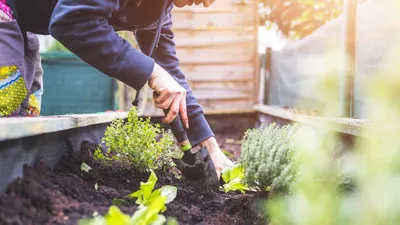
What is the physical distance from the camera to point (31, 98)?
216 cm

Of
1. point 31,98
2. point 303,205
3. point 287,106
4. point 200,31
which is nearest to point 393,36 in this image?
point 31,98

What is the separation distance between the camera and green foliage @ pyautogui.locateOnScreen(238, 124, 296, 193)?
1.17m

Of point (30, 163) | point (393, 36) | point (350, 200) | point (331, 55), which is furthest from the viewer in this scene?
point (393, 36)

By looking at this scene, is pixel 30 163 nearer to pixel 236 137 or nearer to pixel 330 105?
pixel 330 105

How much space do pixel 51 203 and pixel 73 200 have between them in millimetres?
100

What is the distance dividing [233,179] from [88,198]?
68 cm

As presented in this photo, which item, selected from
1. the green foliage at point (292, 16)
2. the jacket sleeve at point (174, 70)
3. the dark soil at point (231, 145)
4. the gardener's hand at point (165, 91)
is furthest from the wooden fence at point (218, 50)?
the gardener's hand at point (165, 91)

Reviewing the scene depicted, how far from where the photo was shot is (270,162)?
47.8 inches

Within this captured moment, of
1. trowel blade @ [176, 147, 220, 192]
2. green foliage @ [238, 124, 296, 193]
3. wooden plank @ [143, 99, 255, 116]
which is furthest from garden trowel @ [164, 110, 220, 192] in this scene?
wooden plank @ [143, 99, 255, 116]

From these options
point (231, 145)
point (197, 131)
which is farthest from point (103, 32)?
point (231, 145)

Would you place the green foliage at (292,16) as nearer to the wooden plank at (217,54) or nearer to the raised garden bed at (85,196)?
the wooden plank at (217,54)

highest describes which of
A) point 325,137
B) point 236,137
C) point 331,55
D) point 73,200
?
point 331,55

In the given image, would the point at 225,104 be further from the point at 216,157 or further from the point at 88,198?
the point at 88,198

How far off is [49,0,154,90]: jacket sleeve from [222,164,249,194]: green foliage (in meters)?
0.56
